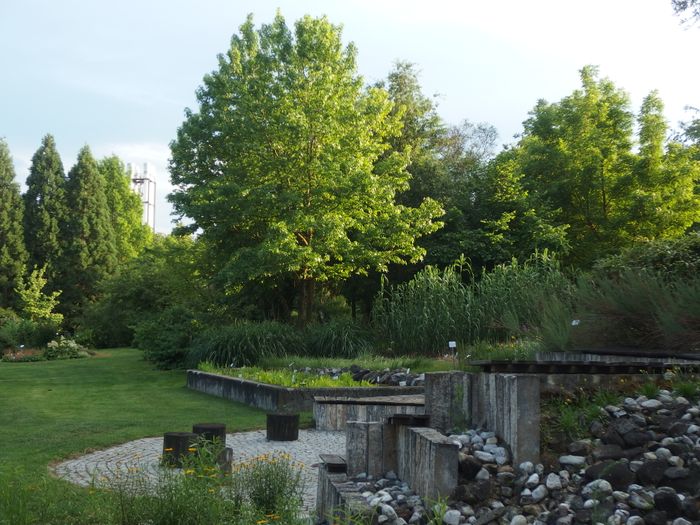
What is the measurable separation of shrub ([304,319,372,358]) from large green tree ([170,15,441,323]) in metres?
2.14

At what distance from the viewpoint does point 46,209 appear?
138ft

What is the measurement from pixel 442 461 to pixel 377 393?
6443mm

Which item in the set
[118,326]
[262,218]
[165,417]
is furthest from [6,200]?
[165,417]

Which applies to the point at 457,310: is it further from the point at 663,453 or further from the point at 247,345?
the point at 663,453

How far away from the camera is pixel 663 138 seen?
25047mm

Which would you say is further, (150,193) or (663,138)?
(150,193)

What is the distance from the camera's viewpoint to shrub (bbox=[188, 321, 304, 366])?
48.7 ft

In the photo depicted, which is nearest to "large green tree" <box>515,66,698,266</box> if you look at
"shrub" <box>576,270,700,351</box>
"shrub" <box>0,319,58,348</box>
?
"shrub" <box>576,270,700,351</box>

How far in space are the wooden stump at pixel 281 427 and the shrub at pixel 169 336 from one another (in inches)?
376

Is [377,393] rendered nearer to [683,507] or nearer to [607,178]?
[683,507]

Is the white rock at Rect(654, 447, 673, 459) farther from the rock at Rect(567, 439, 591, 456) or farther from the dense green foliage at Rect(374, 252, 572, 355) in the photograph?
the dense green foliage at Rect(374, 252, 572, 355)

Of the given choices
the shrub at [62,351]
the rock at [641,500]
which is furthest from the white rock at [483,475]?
the shrub at [62,351]

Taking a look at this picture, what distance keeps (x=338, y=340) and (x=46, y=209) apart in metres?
32.7

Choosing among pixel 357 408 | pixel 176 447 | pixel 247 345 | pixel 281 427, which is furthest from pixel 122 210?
pixel 176 447
